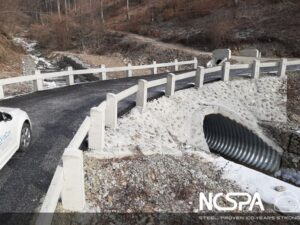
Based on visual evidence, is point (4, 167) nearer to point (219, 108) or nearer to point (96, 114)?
point (96, 114)

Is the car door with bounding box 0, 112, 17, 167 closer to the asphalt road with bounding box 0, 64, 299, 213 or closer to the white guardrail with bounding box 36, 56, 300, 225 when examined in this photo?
the asphalt road with bounding box 0, 64, 299, 213

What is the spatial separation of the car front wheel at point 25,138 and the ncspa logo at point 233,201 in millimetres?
3868

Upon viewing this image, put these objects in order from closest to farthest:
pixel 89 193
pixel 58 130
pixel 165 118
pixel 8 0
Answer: pixel 89 193 < pixel 58 130 < pixel 165 118 < pixel 8 0

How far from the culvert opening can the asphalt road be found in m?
2.46

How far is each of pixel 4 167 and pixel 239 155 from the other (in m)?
10.9

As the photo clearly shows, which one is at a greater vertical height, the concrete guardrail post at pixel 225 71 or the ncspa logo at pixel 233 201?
the concrete guardrail post at pixel 225 71

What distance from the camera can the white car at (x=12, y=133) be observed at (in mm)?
6145

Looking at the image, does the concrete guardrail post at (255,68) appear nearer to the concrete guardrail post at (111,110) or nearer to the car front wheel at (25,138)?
the concrete guardrail post at (111,110)

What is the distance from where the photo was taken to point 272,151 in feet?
47.7

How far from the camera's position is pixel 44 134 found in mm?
8391

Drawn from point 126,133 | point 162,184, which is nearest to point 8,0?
point 126,133

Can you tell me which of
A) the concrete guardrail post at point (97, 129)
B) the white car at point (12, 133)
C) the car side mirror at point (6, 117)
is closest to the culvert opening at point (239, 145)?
the concrete guardrail post at point (97, 129)

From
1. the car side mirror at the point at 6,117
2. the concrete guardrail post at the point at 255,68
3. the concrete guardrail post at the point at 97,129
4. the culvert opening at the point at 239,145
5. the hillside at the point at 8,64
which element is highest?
the car side mirror at the point at 6,117

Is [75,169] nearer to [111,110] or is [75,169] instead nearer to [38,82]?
[111,110]
